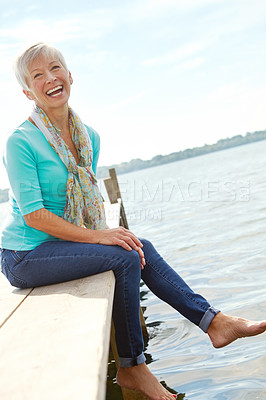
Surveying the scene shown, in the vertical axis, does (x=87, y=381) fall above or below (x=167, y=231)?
above

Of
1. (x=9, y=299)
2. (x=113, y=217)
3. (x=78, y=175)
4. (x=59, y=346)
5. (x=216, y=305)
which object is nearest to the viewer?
(x=59, y=346)

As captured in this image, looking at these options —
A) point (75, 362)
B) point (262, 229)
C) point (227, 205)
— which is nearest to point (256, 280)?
point (262, 229)

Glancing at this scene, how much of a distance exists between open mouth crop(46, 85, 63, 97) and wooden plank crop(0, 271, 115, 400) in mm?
1255

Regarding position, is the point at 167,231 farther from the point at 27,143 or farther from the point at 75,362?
the point at 75,362

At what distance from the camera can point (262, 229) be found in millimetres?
9367

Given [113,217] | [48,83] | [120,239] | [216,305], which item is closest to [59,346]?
[120,239]

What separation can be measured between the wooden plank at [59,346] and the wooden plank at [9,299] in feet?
0.16

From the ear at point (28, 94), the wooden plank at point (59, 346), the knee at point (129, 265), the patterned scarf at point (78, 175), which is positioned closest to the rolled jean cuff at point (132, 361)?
the knee at point (129, 265)

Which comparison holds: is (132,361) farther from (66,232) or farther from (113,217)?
(113,217)

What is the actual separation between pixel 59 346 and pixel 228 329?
1558 millimetres

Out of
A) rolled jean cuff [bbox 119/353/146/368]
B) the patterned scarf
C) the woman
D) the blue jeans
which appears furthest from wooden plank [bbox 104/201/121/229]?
rolled jean cuff [bbox 119/353/146/368]

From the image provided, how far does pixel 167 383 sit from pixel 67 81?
2.29 meters

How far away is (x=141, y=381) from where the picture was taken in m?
2.72

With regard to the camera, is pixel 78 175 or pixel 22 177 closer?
pixel 22 177
